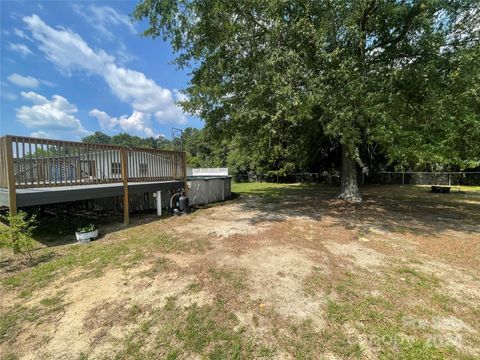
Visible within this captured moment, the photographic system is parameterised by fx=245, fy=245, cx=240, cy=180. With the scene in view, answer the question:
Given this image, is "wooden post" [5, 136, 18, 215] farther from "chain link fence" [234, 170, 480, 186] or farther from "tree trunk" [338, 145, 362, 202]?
"chain link fence" [234, 170, 480, 186]

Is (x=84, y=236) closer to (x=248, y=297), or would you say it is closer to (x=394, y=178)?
(x=248, y=297)

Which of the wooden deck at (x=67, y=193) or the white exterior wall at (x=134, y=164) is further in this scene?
the white exterior wall at (x=134, y=164)

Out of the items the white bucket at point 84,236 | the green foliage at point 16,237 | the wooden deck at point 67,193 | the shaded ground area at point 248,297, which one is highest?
the wooden deck at point 67,193

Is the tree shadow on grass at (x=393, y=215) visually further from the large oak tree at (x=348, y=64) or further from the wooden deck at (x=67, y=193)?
the wooden deck at (x=67, y=193)

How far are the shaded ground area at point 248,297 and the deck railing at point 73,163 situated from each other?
1.74m

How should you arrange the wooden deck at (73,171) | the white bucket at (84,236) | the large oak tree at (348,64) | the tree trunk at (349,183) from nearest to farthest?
the wooden deck at (73,171) → the white bucket at (84,236) → the large oak tree at (348,64) → the tree trunk at (349,183)

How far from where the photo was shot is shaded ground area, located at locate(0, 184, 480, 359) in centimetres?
230

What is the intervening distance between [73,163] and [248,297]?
19.0ft

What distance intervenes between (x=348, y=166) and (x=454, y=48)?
507 cm

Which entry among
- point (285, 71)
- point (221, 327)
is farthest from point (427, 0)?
point (221, 327)

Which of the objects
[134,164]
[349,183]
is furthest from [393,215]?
[134,164]

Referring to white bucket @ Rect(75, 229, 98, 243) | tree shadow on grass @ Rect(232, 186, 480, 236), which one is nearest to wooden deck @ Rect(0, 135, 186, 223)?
Answer: white bucket @ Rect(75, 229, 98, 243)

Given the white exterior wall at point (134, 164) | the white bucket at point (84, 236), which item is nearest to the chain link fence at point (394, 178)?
the white exterior wall at point (134, 164)

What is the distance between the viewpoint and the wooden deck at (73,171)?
199 inches
